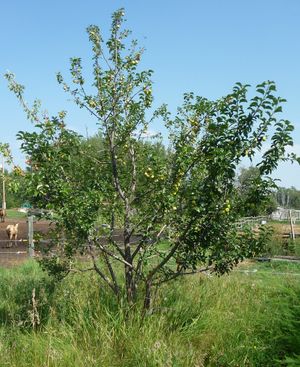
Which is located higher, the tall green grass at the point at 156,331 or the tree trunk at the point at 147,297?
the tree trunk at the point at 147,297

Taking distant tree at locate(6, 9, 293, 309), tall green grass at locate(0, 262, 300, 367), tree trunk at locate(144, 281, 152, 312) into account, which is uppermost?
distant tree at locate(6, 9, 293, 309)

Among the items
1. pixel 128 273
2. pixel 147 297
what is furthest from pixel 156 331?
pixel 128 273

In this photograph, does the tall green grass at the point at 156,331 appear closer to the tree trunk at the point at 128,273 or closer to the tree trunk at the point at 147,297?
the tree trunk at the point at 147,297

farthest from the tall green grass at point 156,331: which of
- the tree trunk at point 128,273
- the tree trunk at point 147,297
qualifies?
the tree trunk at point 128,273

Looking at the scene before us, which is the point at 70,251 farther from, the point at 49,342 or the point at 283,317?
the point at 283,317

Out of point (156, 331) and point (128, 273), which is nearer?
point (156, 331)

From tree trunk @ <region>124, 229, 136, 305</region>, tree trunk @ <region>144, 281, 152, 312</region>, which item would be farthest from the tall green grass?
tree trunk @ <region>124, 229, 136, 305</region>

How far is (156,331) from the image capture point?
4.94 meters

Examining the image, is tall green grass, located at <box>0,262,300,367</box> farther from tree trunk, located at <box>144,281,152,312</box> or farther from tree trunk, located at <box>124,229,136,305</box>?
tree trunk, located at <box>124,229,136,305</box>

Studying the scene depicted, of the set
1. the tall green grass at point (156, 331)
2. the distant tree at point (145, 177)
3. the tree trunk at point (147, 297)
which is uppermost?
the distant tree at point (145, 177)

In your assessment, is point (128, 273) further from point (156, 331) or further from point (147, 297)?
point (156, 331)

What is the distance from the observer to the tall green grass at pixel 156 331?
446cm

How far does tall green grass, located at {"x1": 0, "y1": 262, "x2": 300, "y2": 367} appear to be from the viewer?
4.46 m

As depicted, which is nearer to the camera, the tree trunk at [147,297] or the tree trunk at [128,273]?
the tree trunk at [147,297]
